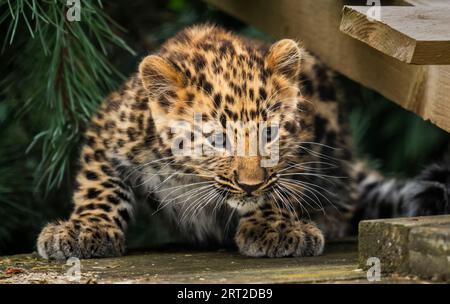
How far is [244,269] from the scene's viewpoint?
165 inches

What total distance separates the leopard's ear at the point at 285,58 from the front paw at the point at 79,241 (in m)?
1.20

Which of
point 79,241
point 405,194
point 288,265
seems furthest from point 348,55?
point 79,241

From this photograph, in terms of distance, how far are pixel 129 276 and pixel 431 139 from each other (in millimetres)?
→ 3348

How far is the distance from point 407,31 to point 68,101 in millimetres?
2870

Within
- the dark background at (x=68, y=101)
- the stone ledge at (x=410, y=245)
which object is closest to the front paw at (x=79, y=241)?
the dark background at (x=68, y=101)

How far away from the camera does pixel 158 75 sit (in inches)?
190

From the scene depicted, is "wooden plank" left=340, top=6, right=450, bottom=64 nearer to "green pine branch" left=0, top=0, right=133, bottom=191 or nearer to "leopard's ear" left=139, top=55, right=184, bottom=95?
"leopard's ear" left=139, top=55, right=184, bottom=95

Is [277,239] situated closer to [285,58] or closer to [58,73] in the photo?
[285,58]

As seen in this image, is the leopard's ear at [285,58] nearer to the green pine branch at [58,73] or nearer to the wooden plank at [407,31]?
the wooden plank at [407,31]

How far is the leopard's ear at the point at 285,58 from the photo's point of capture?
16.0 ft

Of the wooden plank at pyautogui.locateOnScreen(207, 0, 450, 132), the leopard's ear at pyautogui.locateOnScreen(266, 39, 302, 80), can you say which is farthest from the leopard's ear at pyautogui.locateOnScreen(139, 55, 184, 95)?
the wooden plank at pyautogui.locateOnScreen(207, 0, 450, 132)

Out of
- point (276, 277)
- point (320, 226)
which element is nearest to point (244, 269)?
point (276, 277)

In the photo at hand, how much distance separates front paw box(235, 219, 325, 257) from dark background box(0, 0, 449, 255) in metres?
1.15

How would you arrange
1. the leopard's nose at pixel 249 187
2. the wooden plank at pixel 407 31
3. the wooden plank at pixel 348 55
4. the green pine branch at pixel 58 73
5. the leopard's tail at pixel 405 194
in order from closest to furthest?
the wooden plank at pixel 407 31 → the leopard's nose at pixel 249 187 → the wooden plank at pixel 348 55 → the leopard's tail at pixel 405 194 → the green pine branch at pixel 58 73
